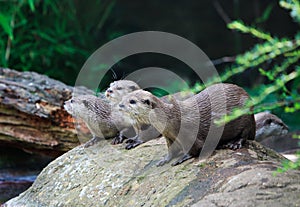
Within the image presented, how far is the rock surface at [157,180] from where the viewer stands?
2.27m

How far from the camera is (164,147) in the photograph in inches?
124

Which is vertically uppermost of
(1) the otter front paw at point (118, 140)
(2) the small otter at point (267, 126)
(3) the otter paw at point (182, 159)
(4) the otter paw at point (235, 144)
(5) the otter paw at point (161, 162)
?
(4) the otter paw at point (235, 144)

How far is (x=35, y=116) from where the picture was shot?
4.27m

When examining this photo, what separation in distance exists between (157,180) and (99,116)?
3.52ft

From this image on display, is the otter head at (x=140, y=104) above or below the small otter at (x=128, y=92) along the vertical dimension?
above

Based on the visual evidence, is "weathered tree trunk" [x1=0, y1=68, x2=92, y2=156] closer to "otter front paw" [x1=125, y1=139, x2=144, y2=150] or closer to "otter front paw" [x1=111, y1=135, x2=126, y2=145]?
"otter front paw" [x1=111, y1=135, x2=126, y2=145]

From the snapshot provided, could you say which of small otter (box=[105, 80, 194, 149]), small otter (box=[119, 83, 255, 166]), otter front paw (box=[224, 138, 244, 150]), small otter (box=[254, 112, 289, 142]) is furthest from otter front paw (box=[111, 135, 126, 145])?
small otter (box=[254, 112, 289, 142])

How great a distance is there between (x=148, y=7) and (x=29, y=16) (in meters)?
2.53

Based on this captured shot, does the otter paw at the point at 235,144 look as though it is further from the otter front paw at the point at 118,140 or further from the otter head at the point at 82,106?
the otter head at the point at 82,106

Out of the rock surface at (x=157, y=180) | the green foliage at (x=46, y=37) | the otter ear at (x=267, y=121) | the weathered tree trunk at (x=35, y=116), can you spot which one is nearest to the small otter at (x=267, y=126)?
the otter ear at (x=267, y=121)

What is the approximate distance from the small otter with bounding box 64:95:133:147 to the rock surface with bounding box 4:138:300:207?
10 centimetres

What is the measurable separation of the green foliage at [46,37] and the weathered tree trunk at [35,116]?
2276mm

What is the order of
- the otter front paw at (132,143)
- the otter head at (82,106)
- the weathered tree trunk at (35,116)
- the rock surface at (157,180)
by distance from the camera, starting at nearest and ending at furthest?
the rock surface at (157,180), the otter front paw at (132,143), the otter head at (82,106), the weathered tree trunk at (35,116)

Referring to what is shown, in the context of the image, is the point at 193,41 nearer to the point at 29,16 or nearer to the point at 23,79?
the point at 29,16
